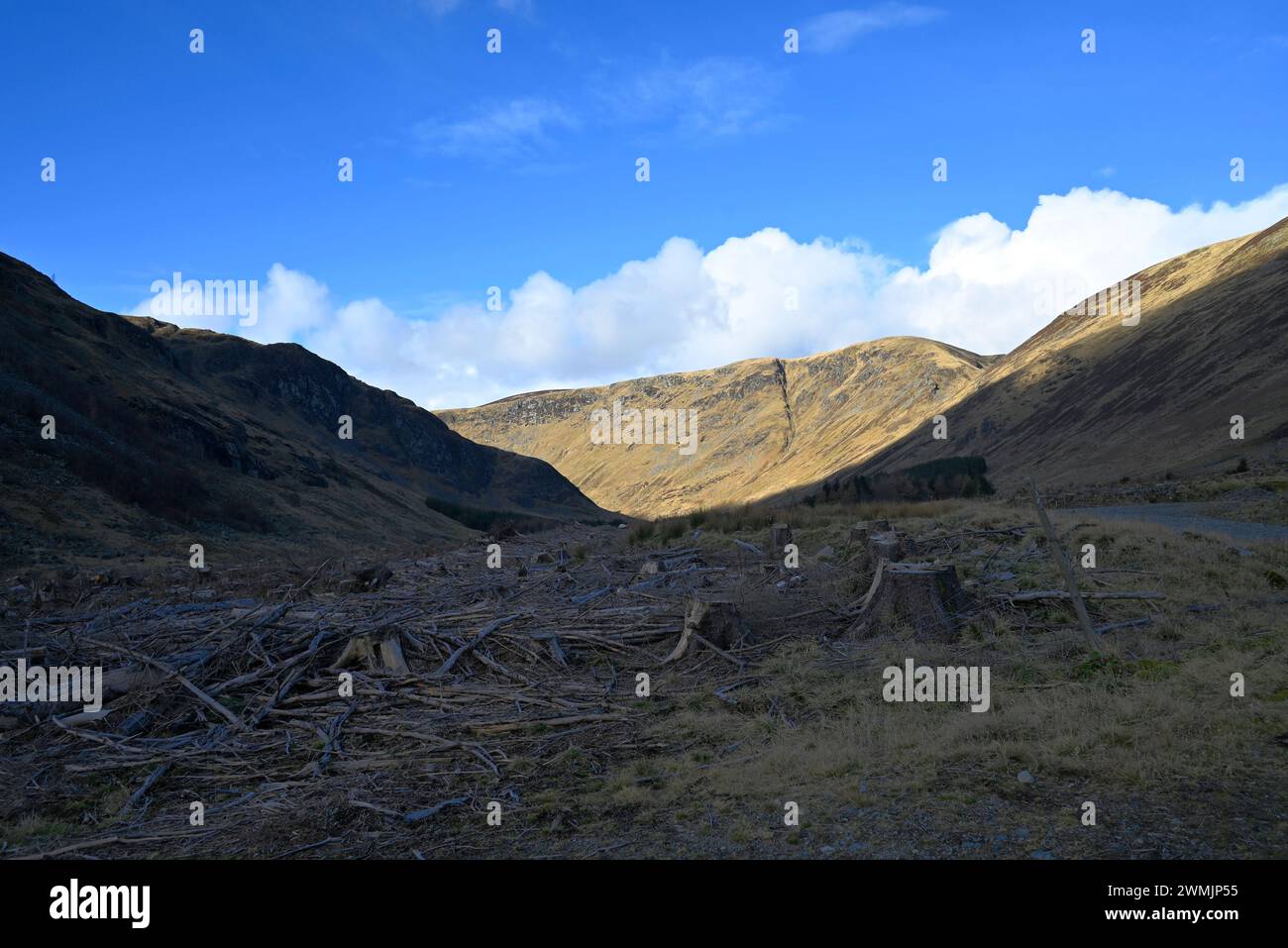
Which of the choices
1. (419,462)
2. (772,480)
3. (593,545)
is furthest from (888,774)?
(772,480)


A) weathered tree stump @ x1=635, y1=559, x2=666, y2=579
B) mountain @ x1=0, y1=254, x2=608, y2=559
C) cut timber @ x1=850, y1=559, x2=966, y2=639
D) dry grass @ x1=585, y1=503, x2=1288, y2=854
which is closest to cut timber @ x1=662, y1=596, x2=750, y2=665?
dry grass @ x1=585, y1=503, x2=1288, y2=854

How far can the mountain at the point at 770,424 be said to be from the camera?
12500 centimetres

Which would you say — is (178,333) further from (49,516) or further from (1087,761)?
(1087,761)

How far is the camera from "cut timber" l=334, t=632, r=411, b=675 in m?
9.68

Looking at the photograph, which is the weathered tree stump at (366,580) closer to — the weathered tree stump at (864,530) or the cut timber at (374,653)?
the cut timber at (374,653)

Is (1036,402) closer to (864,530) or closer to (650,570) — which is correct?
(864,530)

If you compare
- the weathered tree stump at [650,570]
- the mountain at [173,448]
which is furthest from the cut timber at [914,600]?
the mountain at [173,448]

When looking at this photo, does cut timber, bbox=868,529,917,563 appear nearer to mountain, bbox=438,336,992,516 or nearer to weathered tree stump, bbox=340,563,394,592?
weathered tree stump, bbox=340,563,394,592

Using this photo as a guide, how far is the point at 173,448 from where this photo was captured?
4388 cm

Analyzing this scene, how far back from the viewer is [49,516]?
1038 inches

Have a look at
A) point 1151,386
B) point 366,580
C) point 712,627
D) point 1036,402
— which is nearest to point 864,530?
point 712,627

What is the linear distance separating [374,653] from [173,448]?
41596 mm

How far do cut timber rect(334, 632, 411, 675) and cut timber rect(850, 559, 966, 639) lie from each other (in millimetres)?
6139
